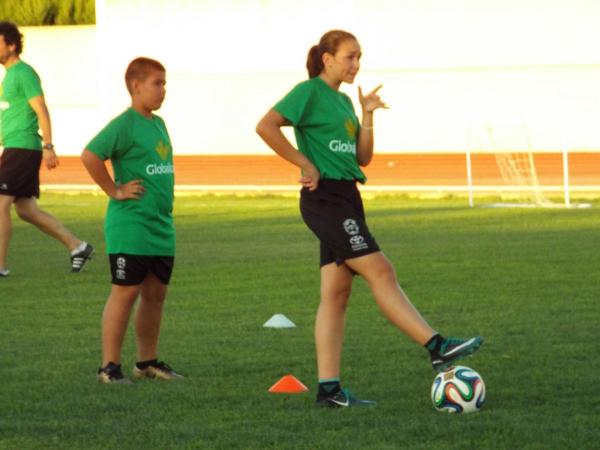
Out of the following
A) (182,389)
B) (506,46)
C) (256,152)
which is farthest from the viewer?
(256,152)

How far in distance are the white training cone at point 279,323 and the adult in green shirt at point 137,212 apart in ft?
6.06

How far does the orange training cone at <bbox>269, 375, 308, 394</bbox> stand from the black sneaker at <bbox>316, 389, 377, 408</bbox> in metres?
0.38

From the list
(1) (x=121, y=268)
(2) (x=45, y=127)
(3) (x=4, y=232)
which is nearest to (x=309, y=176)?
(1) (x=121, y=268)

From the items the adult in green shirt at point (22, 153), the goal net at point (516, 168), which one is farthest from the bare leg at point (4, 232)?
the goal net at point (516, 168)

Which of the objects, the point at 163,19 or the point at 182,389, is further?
the point at 163,19

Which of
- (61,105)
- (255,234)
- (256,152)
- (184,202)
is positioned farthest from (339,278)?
(61,105)

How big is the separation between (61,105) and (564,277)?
31774mm

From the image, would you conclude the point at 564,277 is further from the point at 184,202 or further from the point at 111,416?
the point at 184,202

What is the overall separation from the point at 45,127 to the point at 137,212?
16.8 ft

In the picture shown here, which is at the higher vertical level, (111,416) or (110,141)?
(110,141)

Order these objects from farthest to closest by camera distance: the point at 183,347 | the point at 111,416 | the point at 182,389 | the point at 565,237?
the point at 565,237
the point at 183,347
the point at 182,389
the point at 111,416

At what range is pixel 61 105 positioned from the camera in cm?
4391

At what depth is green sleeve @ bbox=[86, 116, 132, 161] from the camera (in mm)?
8641

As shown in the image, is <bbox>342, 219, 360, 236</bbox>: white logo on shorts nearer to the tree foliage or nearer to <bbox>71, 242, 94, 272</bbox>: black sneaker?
<bbox>71, 242, 94, 272</bbox>: black sneaker
